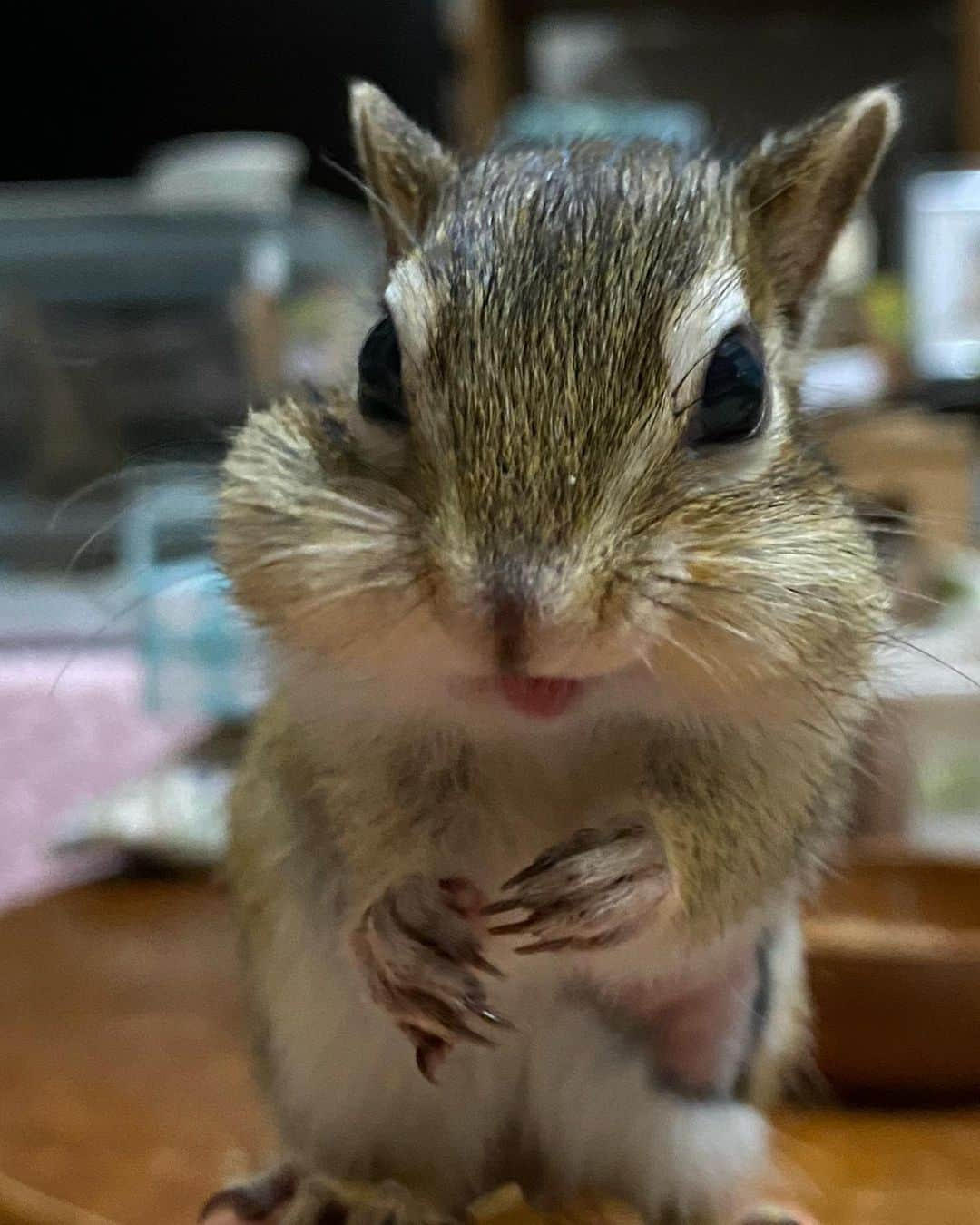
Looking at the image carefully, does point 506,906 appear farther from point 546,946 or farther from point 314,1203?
point 314,1203

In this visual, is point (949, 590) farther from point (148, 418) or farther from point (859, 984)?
point (148, 418)

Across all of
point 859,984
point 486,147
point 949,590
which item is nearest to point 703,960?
point 859,984

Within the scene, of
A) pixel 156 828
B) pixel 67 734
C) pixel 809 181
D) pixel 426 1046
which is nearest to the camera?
pixel 426 1046

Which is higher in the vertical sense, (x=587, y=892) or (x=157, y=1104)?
(x=587, y=892)

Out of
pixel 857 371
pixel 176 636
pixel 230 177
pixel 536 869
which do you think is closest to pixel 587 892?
pixel 536 869

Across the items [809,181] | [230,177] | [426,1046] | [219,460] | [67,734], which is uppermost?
[230,177]

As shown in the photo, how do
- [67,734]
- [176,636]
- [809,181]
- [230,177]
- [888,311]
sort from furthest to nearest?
1. [888,311]
2. [230,177]
3. [67,734]
4. [176,636]
5. [809,181]

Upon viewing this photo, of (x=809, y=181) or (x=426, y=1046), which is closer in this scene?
(x=426, y=1046)
